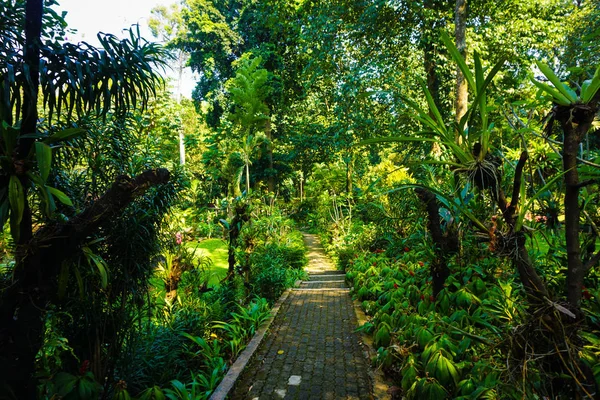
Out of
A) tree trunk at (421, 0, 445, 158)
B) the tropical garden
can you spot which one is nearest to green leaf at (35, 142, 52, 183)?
the tropical garden

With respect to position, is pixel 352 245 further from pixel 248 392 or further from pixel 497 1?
pixel 497 1

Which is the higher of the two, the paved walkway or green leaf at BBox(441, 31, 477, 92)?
green leaf at BBox(441, 31, 477, 92)

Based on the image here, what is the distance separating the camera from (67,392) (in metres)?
2.24

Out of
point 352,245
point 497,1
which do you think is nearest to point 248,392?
point 352,245

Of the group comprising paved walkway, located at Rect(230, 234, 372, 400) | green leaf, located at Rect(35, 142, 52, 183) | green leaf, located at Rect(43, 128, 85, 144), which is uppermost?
green leaf, located at Rect(43, 128, 85, 144)

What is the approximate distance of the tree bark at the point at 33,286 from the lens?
6.88 feet

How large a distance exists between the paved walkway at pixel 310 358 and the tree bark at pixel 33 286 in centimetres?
186

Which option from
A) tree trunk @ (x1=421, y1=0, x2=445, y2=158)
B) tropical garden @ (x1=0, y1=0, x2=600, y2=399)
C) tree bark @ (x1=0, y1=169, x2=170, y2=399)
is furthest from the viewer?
tree trunk @ (x1=421, y1=0, x2=445, y2=158)

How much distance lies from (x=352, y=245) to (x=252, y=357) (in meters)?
6.00

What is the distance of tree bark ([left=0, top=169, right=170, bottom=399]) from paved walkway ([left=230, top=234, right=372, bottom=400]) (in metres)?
1.86

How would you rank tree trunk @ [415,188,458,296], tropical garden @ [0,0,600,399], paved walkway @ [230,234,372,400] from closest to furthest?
tropical garden @ [0,0,600,399] → paved walkway @ [230,234,372,400] → tree trunk @ [415,188,458,296]

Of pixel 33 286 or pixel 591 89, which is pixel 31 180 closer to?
pixel 33 286

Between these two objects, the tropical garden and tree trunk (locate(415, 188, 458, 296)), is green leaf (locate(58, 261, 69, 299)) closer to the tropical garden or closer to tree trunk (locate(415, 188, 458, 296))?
the tropical garden

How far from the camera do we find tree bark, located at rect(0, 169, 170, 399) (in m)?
2.10
